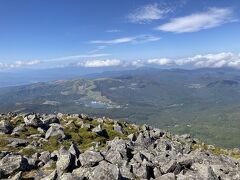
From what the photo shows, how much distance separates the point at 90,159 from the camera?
140ft

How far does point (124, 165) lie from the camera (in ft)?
140

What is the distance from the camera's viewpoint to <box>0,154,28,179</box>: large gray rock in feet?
132

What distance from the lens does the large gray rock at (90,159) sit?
42.0 metres

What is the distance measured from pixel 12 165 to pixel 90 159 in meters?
9.85

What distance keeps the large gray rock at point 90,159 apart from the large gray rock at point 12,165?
7452 mm

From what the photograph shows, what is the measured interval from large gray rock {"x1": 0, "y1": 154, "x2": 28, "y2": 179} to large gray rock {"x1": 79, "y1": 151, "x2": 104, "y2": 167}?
7.45 meters

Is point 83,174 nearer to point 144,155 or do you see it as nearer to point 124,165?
point 124,165

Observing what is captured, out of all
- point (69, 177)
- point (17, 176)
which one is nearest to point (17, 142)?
point (17, 176)

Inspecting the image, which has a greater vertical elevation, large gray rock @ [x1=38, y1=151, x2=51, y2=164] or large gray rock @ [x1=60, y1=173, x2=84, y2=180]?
large gray rock @ [x1=60, y1=173, x2=84, y2=180]

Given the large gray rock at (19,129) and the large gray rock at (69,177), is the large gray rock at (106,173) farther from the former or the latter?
the large gray rock at (19,129)

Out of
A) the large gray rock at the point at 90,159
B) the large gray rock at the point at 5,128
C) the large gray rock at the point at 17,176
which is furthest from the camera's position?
the large gray rock at the point at 5,128

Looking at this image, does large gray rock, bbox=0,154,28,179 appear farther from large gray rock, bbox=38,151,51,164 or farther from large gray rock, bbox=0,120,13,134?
large gray rock, bbox=0,120,13,134

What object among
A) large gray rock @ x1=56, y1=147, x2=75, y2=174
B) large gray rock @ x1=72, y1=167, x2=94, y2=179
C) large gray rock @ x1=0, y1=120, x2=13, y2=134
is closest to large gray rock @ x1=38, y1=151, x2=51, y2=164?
large gray rock @ x1=56, y1=147, x2=75, y2=174

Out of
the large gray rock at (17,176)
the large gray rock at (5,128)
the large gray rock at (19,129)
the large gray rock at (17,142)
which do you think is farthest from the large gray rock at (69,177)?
the large gray rock at (5,128)
